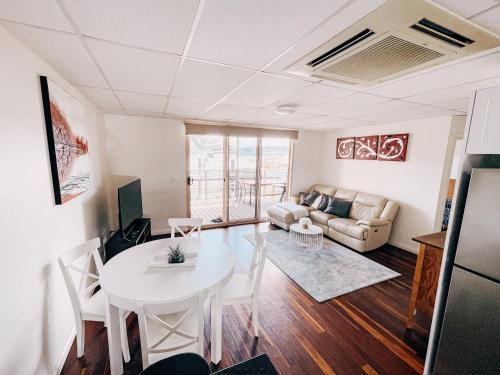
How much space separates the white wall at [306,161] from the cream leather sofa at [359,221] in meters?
0.94

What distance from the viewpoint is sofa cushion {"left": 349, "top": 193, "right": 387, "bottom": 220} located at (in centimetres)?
398

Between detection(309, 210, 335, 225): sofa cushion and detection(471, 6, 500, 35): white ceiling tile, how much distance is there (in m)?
3.52

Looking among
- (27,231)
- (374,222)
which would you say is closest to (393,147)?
(374,222)

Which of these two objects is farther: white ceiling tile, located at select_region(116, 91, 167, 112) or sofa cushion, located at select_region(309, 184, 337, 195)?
sofa cushion, located at select_region(309, 184, 337, 195)

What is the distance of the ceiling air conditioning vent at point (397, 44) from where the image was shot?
0.98m

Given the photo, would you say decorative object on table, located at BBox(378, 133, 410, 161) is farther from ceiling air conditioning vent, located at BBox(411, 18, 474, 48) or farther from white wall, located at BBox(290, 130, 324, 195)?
ceiling air conditioning vent, located at BBox(411, 18, 474, 48)

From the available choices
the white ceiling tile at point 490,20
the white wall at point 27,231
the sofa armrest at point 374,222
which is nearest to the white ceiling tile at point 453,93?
the white ceiling tile at point 490,20

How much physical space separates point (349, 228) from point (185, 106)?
3307mm

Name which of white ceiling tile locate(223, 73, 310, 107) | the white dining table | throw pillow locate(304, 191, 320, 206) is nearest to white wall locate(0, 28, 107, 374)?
the white dining table

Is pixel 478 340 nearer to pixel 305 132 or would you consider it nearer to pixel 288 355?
pixel 288 355

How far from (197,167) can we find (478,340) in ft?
19.3

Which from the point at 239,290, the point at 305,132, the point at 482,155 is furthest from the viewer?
the point at 305,132

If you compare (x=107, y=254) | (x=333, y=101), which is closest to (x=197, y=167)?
(x=107, y=254)

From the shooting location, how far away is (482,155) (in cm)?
139
